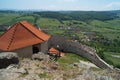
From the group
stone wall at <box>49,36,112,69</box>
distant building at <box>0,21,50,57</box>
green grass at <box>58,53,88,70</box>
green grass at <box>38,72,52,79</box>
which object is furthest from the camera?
stone wall at <box>49,36,112,69</box>

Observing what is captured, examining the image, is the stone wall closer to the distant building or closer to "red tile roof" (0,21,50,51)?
the distant building

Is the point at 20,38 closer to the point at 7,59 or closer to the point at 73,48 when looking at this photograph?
the point at 7,59

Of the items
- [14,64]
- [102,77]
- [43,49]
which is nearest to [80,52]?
Result: [43,49]

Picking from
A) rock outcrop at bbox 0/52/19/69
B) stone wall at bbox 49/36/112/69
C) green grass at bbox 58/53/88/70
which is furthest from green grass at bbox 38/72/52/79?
stone wall at bbox 49/36/112/69

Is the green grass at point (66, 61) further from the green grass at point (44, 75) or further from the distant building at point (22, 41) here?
the distant building at point (22, 41)

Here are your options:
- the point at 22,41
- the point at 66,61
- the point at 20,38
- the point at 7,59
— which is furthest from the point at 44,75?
the point at 66,61

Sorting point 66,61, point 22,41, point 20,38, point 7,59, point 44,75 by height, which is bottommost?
point 66,61

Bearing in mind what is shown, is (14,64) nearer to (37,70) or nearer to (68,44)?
(37,70)
